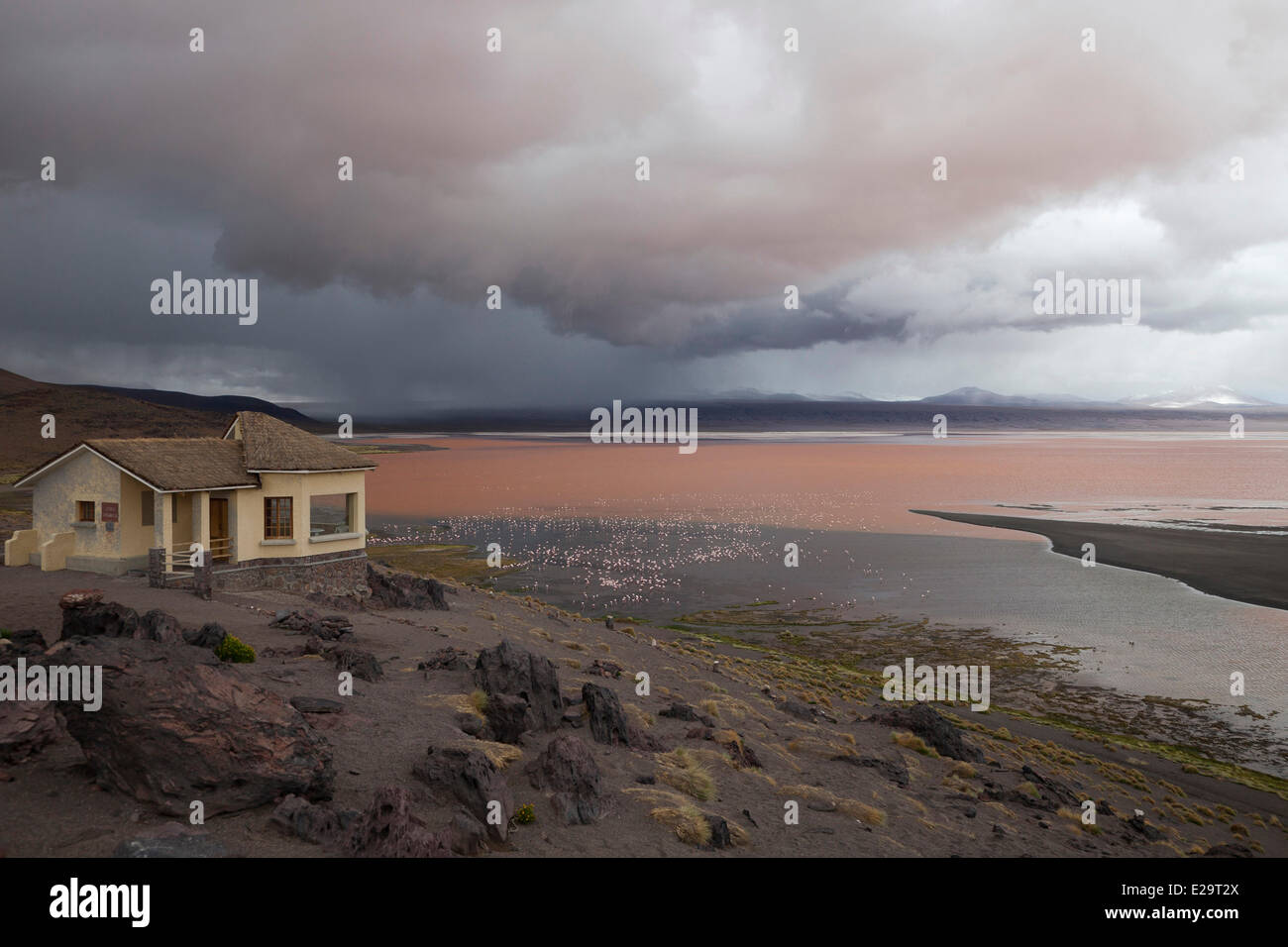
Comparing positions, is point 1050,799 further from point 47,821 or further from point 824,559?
point 824,559

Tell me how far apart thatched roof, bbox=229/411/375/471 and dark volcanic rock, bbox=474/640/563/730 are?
1557 cm

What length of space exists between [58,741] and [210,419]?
8416 inches

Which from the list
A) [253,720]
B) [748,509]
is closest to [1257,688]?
[253,720]

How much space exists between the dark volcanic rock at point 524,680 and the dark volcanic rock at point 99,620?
7.99 metres

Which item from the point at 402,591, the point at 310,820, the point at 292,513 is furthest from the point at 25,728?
the point at 402,591

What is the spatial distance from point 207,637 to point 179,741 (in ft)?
26.6

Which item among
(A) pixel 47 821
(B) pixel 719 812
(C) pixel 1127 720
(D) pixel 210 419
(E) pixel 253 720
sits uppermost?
(D) pixel 210 419

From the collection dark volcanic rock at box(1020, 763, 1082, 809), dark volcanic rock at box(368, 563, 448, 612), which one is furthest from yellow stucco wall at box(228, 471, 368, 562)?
dark volcanic rock at box(1020, 763, 1082, 809)

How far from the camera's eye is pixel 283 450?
102 ft

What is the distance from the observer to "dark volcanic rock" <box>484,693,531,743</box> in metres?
16.0

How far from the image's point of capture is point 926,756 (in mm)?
20906

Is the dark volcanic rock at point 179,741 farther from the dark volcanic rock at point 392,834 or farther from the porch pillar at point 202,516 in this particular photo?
the porch pillar at point 202,516

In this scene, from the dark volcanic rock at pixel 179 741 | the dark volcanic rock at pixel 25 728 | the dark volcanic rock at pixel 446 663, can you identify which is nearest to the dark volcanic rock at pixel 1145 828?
the dark volcanic rock at pixel 446 663

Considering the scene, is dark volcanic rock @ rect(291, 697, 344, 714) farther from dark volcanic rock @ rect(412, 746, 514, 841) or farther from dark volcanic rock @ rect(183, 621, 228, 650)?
dark volcanic rock @ rect(183, 621, 228, 650)
